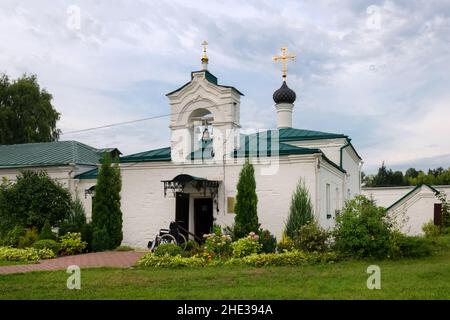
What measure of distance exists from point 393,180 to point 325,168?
41962mm

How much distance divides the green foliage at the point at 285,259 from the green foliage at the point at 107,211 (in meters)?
5.50

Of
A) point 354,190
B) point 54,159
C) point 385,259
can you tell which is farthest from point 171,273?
point 354,190

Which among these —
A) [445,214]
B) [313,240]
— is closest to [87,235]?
[313,240]

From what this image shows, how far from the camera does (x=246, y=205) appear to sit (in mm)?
14617

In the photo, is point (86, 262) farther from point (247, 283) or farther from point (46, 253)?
point (247, 283)

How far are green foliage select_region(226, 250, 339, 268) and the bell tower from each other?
5146 millimetres

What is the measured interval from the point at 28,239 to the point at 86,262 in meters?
3.81

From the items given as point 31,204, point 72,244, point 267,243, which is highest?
point 31,204

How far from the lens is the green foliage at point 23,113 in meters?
33.2

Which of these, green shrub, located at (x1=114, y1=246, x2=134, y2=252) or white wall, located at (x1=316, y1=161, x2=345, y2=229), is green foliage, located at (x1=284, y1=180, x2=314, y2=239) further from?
green shrub, located at (x1=114, y1=246, x2=134, y2=252)

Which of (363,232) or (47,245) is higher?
(363,232)

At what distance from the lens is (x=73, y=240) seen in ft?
51.8

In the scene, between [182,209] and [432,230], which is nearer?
[432,230]

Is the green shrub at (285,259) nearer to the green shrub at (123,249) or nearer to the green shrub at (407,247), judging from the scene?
the green shrub at (407,247)
